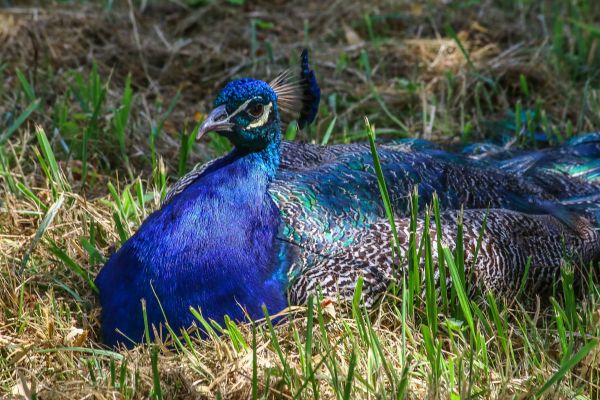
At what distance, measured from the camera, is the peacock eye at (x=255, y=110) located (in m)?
3.07

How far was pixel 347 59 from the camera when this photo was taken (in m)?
5.51

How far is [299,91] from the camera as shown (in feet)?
11.0

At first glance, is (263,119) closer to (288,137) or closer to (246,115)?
(246,115)

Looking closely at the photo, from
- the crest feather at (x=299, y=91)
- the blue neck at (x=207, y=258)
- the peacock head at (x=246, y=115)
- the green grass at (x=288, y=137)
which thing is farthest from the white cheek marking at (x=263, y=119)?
the green grass at (x=288, y=137)

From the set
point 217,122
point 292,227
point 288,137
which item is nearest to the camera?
point 217,122

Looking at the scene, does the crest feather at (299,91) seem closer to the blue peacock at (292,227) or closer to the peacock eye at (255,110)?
the blue peacock at (292,227)

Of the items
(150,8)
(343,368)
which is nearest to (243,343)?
(343,368)

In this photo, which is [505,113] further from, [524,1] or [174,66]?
[174,66]

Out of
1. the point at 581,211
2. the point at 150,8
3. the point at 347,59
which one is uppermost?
the point at 150,8

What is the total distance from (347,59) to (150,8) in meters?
1.51

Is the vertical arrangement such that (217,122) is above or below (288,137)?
above

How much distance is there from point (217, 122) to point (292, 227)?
464 millimetres

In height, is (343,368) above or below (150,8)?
below

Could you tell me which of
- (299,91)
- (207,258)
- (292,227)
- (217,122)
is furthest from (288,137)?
(207,258)
